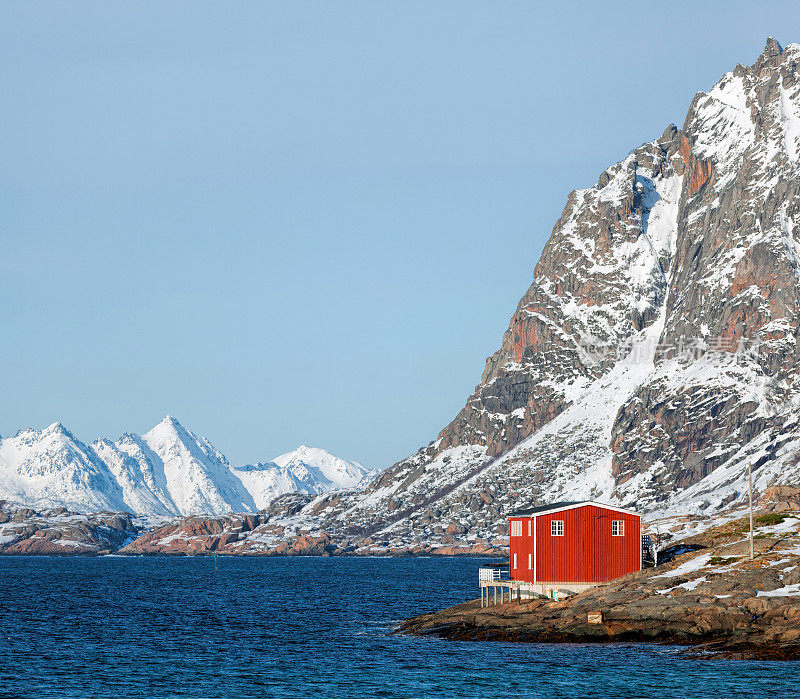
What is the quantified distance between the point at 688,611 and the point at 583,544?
19.2 m

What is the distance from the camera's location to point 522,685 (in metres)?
68.8

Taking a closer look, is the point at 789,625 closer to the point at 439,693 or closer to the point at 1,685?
the point at 439,693

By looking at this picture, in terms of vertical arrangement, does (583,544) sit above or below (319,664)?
above

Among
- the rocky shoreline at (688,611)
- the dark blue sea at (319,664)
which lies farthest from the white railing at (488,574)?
the dark blue sea at (319,664)

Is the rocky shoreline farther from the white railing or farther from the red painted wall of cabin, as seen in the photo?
the white railing

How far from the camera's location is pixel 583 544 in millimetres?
102000

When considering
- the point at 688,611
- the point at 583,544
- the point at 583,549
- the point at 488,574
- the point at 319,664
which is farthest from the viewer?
the point at 488,574

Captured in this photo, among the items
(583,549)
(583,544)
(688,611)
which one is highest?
(583,544)

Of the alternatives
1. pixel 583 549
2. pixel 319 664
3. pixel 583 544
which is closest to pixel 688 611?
pixel 583 549

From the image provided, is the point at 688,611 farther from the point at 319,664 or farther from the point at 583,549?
the point at 319,664

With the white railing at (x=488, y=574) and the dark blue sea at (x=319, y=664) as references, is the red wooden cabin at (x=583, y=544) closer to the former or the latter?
the white railing at (x=488, y=574)

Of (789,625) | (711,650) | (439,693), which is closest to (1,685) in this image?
(439,693)

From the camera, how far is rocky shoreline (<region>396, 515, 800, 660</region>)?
254ft

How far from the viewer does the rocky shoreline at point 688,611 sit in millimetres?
77375
